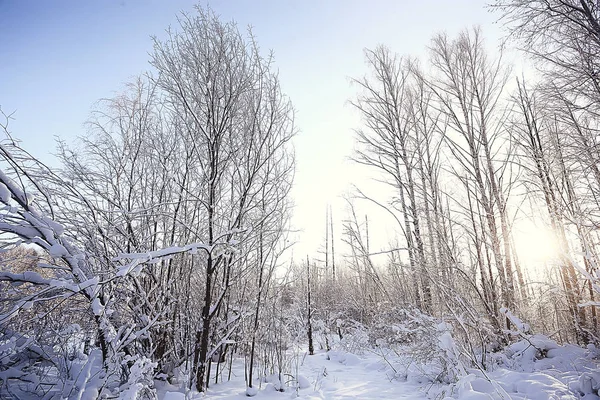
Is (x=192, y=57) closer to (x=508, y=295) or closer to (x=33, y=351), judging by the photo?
(x=33, y=351)

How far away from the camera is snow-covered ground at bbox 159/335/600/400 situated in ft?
9.74

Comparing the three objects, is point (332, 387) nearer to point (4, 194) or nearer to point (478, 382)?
point (478, 382)

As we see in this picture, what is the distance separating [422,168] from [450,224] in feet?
10.3

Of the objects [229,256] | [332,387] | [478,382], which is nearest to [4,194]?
[229,256]

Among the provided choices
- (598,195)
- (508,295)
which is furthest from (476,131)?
Result: (508,295)

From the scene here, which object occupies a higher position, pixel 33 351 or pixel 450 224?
pixel 450 224

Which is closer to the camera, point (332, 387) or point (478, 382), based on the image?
point (478, 382)

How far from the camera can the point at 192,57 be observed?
13.0 feet

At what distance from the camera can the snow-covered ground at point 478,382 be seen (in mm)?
2969

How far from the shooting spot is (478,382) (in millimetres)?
3160

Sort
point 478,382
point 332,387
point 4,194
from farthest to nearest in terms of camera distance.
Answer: point 332,387 < point 478,382 < point 4,194

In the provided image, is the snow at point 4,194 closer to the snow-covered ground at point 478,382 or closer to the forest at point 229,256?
the forest at point 229,256

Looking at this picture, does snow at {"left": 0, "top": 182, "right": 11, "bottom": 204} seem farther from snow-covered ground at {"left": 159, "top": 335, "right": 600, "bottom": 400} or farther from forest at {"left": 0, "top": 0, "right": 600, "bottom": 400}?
snow-covered ground at {"left": 159, "top": 335, "right": 600, "bottom": 400}

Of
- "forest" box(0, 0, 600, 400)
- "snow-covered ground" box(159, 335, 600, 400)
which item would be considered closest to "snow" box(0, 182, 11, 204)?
"forest" box(0, 0, 600, 400)
